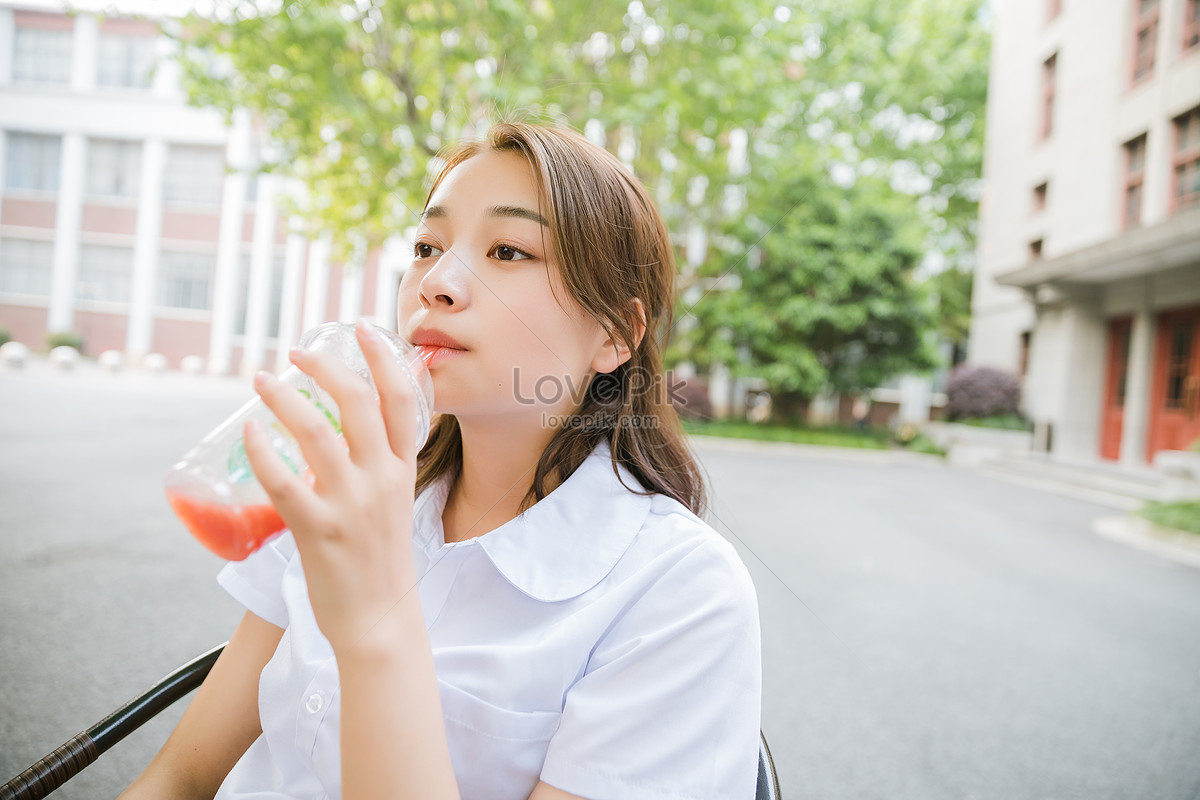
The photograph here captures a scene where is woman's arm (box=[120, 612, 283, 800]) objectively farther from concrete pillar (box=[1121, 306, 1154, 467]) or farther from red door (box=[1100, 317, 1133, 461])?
red door (box=[1100, 317, 1133, 461])

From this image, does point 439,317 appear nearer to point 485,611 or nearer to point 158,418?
point 485,611

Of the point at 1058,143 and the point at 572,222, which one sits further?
the point at 1058,143

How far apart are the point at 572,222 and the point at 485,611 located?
609 mm

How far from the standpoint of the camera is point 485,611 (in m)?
1.01

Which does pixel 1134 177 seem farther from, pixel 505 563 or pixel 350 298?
pixel 350 298

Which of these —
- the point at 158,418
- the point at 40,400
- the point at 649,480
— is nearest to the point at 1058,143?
the point at 649,480

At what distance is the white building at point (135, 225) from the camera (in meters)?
16.8

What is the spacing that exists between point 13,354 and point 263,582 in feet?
64.5

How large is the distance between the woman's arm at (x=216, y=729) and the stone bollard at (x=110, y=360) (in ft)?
71.5

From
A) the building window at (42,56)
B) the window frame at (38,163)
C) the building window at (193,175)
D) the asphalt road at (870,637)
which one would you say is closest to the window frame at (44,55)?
the building window at (42,56)

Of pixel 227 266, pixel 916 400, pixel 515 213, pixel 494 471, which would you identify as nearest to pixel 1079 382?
pixel 916 400

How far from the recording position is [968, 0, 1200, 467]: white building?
9.96m

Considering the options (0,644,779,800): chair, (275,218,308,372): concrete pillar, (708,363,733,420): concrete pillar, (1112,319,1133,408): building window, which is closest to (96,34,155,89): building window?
(275,218,308,372): concrete pillar

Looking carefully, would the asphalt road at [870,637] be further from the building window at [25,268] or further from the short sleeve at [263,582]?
the building window at [25,268]
